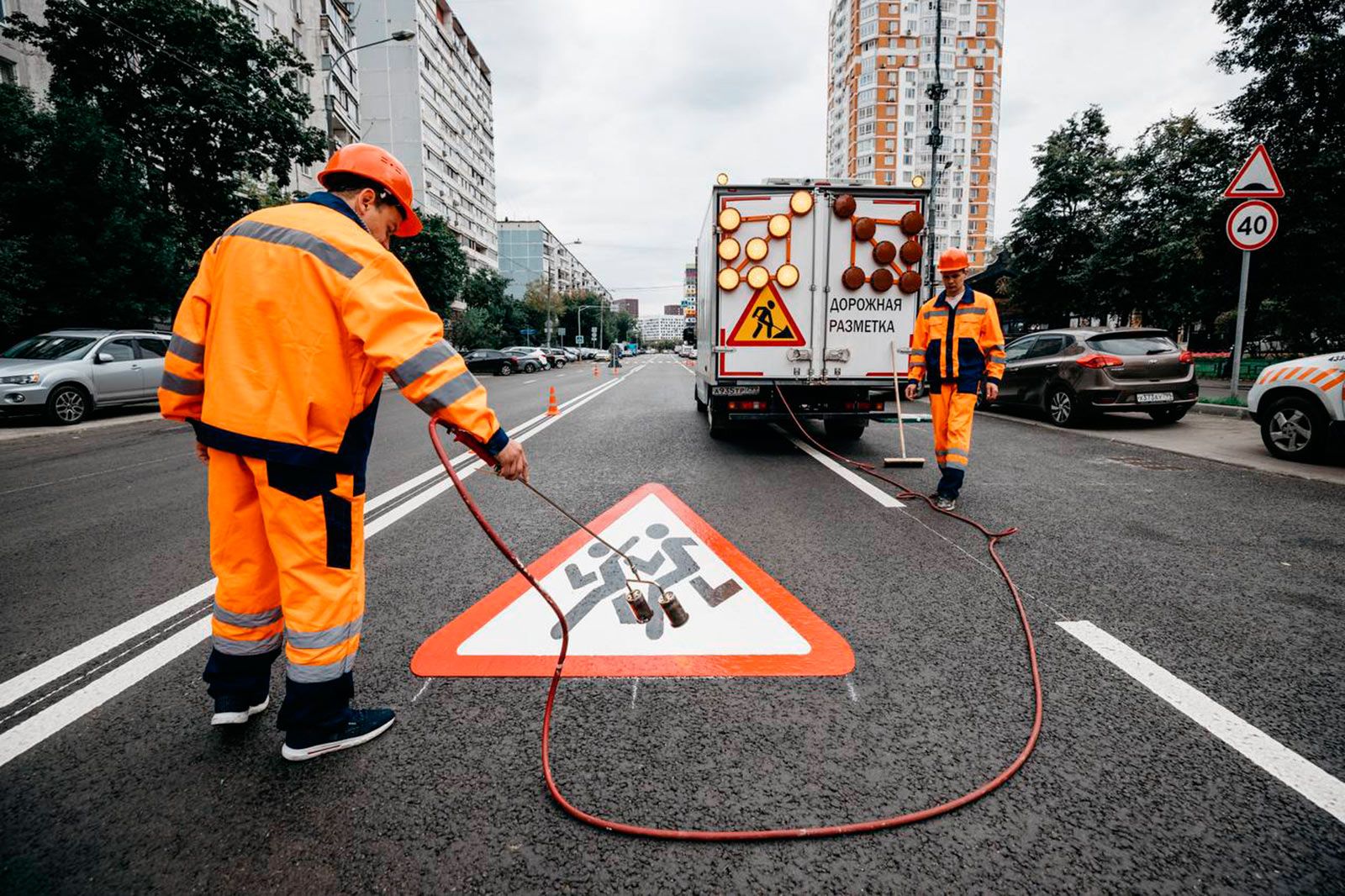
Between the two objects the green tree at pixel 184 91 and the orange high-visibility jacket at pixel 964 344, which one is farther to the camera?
the green tree at pixel 184 91

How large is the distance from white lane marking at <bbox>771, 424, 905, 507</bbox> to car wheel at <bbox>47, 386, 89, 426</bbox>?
12549 mm

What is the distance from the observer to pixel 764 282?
25.2ft

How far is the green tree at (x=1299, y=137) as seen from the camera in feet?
51.8

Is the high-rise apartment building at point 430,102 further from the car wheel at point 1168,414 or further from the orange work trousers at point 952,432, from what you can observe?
the orange work trousers at point 952,432

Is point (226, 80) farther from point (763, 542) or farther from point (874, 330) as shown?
point (763, 542)

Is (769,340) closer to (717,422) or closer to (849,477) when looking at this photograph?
(717,422)

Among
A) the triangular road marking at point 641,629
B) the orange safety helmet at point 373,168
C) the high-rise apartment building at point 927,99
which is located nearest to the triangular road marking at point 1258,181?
the triangular road marking at point 641,629

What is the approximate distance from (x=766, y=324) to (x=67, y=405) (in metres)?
12.5

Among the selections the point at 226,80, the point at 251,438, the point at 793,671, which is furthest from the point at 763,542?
the point at 226,80

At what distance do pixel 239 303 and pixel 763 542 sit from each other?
3210 millimetres

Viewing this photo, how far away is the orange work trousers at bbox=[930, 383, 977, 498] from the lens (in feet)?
17.4

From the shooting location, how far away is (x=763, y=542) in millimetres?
4379

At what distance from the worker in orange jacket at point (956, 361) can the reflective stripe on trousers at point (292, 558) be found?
442 centimetres

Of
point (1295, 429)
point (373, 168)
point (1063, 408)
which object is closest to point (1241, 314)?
point (1063, 408)
